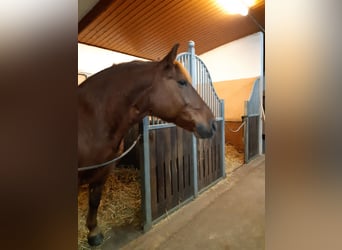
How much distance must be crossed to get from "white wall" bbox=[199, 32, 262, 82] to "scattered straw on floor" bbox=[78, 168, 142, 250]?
2.91m

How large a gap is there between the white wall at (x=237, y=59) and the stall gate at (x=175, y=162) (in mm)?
1962

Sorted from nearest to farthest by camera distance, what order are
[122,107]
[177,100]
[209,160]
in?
A: [122,107]
[177,100]
[209,160]

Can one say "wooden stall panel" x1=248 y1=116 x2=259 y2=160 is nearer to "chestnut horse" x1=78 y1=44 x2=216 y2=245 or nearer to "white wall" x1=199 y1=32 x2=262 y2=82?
"white wall" x1=199 y1=32 x2=262 y2=82

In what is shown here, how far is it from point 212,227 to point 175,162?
550mm

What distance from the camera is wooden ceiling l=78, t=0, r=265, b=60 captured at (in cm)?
263

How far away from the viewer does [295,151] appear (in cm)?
27

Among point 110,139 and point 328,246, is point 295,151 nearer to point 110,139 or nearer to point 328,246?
point 328,246

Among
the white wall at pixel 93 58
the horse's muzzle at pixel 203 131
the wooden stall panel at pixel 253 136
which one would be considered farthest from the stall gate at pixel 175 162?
the white wall at pixel 93 58

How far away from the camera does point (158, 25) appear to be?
3139mm

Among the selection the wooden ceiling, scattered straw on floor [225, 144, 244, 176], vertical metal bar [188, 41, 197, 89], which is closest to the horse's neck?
vertical metal bar [188, 41, 197, 89]

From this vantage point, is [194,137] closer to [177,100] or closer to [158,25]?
[177,100]

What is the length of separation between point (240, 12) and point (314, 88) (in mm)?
3451

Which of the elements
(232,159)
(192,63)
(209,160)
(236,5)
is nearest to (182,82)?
(192,63)

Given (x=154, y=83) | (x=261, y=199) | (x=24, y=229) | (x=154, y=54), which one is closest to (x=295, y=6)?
(x=24, y=229)
